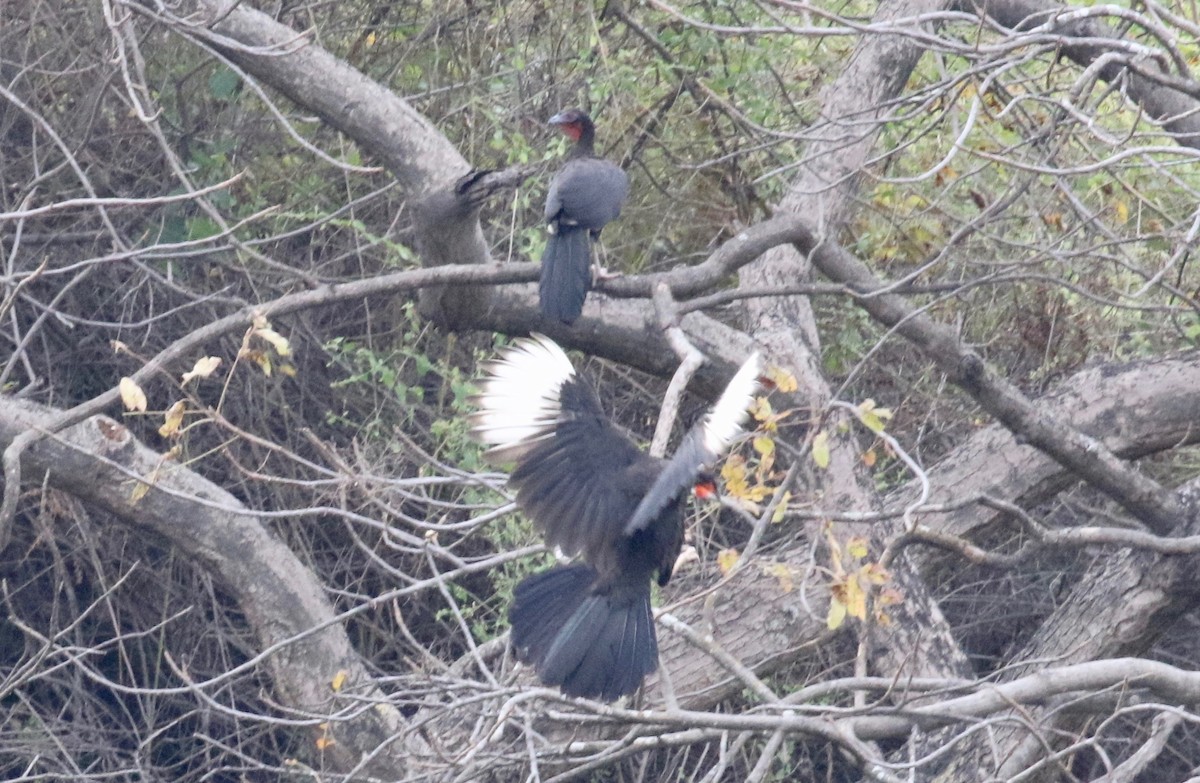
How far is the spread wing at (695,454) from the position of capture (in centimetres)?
248

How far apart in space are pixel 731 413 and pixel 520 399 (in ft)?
1.96

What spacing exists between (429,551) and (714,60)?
237 cm

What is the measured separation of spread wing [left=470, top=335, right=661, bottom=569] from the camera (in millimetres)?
2941

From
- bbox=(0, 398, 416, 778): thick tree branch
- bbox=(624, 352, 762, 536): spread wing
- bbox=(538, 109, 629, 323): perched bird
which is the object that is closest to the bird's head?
bbox=(538, 109, 629, 323): perched bird

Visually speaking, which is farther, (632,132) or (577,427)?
(632,132)

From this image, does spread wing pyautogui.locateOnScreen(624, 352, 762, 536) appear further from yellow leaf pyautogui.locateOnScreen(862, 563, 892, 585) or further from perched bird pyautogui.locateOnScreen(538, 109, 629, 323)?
perched bird pyautogui.locateOnScreen(538, 109, 629, 323)

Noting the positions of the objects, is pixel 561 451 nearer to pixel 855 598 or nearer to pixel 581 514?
pixel 581 514

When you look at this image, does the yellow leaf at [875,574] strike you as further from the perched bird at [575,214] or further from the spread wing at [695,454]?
the perched bird at [575,214]

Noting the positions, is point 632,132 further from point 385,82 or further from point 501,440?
point 501,440

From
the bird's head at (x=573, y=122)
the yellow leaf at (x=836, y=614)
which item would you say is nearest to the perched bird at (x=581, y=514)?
Result: the yellow leaf at (x=836, y=614)

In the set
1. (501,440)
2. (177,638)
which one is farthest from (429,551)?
(177,638)

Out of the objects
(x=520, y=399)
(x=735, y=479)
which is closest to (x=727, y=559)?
(x=735, y=479)

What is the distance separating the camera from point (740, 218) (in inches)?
186

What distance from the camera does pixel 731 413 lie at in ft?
8.75
